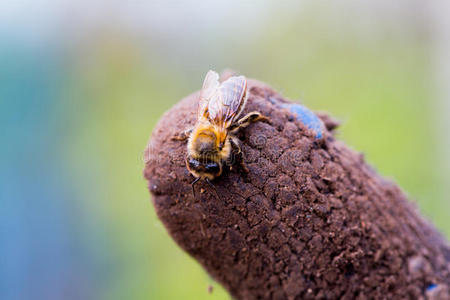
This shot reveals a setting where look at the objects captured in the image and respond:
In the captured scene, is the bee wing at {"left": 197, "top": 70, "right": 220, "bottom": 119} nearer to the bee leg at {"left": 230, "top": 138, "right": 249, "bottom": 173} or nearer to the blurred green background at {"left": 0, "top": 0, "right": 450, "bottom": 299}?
the bee leg at {"left": 230, "top": 138, "right": 249, "bottom": 173}

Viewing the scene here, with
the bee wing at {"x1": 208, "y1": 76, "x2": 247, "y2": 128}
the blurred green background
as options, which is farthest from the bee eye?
the blurred green background

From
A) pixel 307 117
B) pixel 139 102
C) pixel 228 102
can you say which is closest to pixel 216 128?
pixel 228 102

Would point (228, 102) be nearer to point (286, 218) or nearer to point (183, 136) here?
point (183, 136)

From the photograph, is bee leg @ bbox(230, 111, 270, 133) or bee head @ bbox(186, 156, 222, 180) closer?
bee head @ bbox(186, 156, 222, 180)

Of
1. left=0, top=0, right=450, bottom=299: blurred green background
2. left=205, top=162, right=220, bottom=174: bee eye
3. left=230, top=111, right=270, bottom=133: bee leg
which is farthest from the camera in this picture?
left=0, top=0, right=450, bottom=299: blurred green background

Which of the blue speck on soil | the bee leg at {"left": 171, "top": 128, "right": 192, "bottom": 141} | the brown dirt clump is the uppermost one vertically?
the blue speck on soil

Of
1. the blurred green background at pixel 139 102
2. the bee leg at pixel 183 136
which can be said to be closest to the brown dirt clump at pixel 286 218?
the bee leg at pixel 183 136

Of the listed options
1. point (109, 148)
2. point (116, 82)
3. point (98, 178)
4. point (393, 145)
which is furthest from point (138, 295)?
point (393, 145)

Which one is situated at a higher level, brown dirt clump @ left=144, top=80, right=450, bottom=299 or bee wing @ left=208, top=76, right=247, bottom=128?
bee wing @ left=208, top=76, right=247, bottom=128
